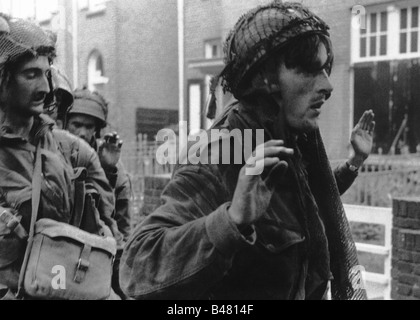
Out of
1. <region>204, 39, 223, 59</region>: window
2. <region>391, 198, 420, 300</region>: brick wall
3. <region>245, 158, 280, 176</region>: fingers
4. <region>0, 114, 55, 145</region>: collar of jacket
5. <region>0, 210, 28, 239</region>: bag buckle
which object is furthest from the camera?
<region>204, 39, 223, 59</region>: window

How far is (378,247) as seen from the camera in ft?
12.4

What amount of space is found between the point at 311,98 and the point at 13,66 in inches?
41.5

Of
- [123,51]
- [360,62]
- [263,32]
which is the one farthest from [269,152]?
[123,51]

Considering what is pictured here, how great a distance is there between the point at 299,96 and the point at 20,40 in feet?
3.43

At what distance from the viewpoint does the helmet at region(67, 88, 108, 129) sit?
309 cm

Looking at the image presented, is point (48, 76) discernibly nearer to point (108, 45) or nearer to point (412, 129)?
point (108, 45)

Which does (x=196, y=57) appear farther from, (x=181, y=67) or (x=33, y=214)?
(x=33, y=214)

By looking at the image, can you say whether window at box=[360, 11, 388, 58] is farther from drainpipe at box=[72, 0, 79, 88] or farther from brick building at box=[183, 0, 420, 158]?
drainpipe at box=[72, 0, 79, 88]

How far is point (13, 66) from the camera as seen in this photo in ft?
5.86

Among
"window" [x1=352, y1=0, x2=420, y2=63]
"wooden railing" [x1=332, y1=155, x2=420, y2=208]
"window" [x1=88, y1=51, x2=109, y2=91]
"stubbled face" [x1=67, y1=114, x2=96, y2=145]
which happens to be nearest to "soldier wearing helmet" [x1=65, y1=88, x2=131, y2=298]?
"stubbled face" [x1=67, y1=114, x2=96, y2=145]

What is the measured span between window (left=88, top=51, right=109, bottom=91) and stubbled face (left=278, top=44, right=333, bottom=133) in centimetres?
299

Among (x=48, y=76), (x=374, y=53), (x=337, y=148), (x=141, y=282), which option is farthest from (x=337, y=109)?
(x=141, y=282)
